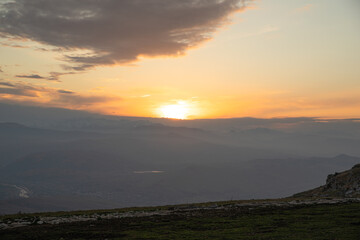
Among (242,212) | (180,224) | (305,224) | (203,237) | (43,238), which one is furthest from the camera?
(242,212)

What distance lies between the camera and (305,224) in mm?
31922

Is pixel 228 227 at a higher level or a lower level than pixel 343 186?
higher

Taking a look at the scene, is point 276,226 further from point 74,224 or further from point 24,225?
point 24,225

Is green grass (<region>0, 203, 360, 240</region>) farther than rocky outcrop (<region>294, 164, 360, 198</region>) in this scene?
No

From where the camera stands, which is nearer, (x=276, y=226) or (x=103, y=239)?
(x=103, y=239)

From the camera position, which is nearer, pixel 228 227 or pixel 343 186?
pixel 228 227

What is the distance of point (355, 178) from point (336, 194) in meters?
6.03

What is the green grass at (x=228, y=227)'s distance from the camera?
91.7ft

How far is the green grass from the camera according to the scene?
2794cm

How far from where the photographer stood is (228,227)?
32.6 meters

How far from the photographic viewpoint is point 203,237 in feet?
91.5

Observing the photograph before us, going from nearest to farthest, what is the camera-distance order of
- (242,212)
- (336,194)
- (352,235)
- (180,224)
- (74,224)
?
(352,235) → (180,224) → (74,224) → (242,212) → (336,194)

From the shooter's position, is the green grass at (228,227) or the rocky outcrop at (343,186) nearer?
the green grass at (228,227)

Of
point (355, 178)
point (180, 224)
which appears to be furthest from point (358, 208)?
point (355, 178)
